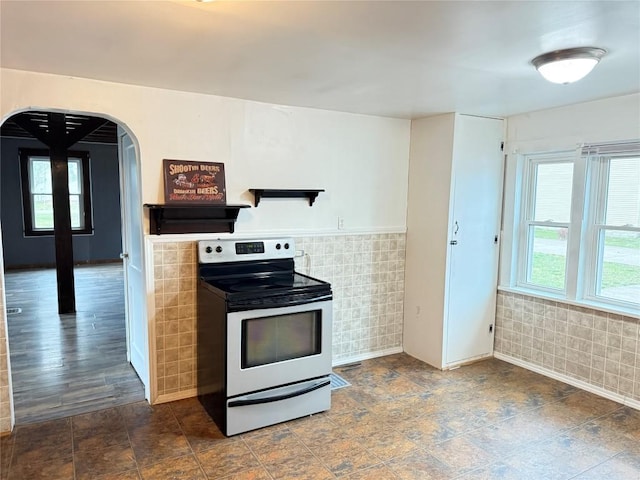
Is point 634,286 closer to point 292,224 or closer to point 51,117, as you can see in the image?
point 292,224

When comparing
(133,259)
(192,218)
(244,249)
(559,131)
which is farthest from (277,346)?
(559,131)

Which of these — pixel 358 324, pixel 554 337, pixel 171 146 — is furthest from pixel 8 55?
pixel 554 337

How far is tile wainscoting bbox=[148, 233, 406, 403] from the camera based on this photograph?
9.95 ft

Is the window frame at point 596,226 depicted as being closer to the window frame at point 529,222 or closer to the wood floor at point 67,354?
the window frame at point 529,222

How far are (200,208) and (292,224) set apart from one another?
0.78 metres

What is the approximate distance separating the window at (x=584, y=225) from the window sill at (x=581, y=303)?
0.04 metres

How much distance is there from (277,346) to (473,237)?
199 centimetres

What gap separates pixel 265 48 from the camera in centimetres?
207

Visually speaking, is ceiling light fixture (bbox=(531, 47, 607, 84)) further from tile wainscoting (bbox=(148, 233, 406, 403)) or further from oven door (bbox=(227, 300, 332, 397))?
tile wainscoting (bbox=(148, 233, 406, 403))

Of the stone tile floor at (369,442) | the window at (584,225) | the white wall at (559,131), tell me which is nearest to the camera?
the stone tile floor at (369,442)

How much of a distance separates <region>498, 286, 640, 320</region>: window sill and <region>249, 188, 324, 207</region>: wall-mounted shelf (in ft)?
6.22

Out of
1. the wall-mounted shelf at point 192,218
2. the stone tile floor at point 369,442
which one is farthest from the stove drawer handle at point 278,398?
the wall-mounted shelf at point 192,218

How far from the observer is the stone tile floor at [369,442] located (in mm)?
2338

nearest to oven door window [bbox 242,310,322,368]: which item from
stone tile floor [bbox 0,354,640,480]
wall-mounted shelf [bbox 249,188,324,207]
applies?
stone tile floor [bbox 0,354,640,480]
